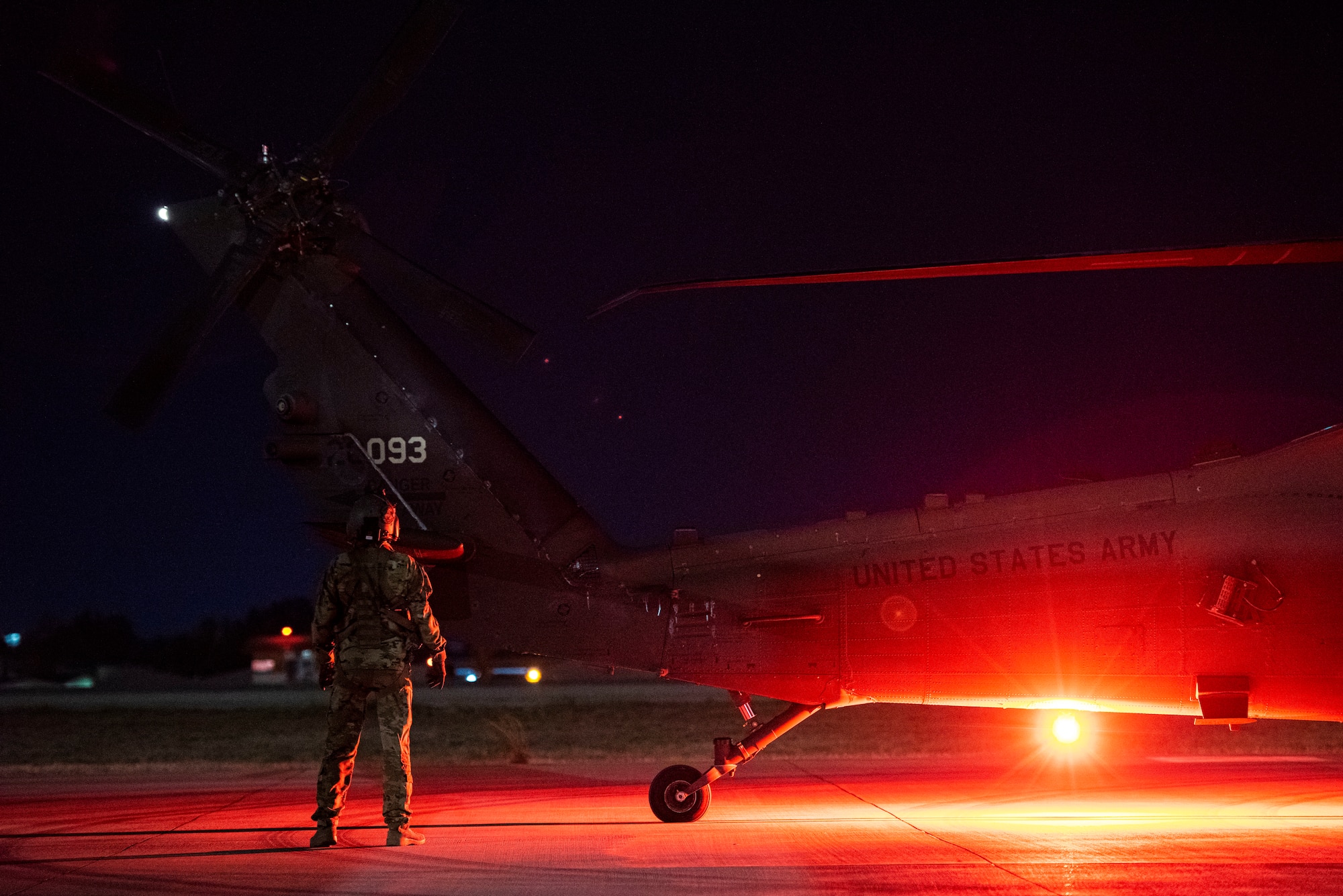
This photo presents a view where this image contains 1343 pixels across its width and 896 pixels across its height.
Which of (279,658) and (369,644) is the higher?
(279,658)

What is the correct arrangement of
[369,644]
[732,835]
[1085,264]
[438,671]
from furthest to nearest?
[732,835] → [438,671] → [369,644] → [1085,264]

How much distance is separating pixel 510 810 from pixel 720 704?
95.5ft

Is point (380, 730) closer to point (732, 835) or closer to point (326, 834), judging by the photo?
point (326, 834)

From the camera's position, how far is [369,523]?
795 cm

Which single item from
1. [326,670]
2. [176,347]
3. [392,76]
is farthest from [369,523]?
[392,76]

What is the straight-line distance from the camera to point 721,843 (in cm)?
807

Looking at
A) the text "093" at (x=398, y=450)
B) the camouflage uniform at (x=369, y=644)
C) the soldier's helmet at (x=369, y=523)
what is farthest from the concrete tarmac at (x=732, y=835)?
the text "093" at (x=398, y=450)

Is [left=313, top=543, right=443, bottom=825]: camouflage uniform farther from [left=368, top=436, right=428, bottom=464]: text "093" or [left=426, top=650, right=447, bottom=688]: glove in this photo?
[left=368, top=436, right=428, bottom=464]: text "093"

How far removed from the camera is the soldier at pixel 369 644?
26.0 ft

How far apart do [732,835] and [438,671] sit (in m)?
2.26

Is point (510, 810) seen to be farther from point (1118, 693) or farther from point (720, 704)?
point (720, 704)

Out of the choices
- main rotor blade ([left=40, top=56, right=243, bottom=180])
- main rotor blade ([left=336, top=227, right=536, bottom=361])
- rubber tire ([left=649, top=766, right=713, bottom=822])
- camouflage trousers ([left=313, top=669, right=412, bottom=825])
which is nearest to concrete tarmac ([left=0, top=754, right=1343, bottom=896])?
rubber tire ([left=649, top=766, right=713, bottom=822])

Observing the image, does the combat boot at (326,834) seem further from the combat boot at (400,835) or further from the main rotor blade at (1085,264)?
the main rotor blade at (1085,264)

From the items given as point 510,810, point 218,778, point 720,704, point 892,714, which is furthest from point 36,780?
point 720,704
